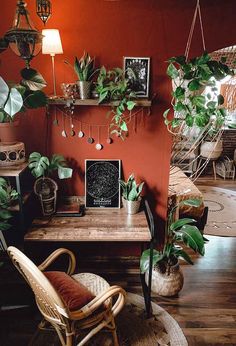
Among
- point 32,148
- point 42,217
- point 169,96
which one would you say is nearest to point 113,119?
point 169,96

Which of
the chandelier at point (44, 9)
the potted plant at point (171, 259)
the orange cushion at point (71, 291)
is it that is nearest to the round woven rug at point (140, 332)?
the potted plant at point (171, 259)

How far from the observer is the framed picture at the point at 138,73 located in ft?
7.31

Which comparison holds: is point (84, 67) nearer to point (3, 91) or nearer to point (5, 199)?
point (3, 91)

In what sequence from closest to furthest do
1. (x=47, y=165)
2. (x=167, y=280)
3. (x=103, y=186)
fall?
(x=47, y=165), (x=167, y=280), (x=103, y=186)

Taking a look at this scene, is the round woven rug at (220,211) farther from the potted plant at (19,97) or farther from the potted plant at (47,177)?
the potted plant at (19,97)

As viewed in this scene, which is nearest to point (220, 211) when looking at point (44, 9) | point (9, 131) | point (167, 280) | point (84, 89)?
point (167, 280)

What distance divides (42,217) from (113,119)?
3.38 ft

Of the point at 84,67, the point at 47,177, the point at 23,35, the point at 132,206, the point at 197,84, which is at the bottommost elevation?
the point at 132,206

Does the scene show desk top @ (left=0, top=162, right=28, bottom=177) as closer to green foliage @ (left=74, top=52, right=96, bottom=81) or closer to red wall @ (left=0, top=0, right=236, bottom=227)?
red wall @ (left=0, top=0, right=236, bottom=227)

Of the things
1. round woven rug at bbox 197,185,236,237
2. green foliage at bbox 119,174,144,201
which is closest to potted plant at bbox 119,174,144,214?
green foliage at bbox 119,174,144,201

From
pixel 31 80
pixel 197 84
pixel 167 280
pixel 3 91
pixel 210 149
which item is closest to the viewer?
pixel 3 91

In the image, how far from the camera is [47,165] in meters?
2.24

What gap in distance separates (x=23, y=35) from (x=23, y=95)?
37 cm

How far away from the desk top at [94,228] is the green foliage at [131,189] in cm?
16
